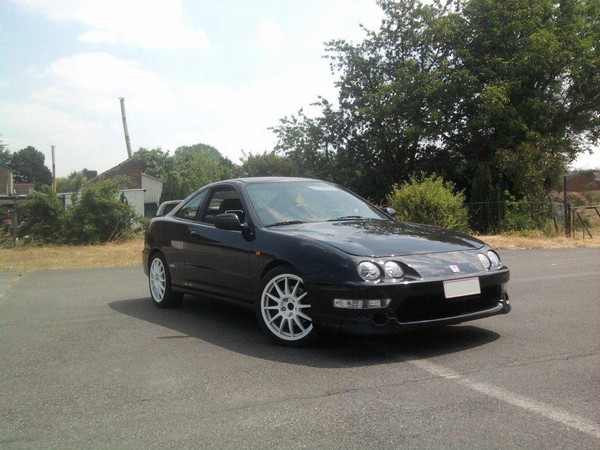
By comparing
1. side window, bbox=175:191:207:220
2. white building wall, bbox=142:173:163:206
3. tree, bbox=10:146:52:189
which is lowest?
side window, bbox=175:191:207:220

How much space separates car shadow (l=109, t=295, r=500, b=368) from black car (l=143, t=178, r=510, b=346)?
221mm

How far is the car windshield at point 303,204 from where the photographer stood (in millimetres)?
5898

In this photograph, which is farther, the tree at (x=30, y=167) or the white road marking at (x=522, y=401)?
the tree at (x=30, y=167)

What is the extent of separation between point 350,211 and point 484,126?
928 inches

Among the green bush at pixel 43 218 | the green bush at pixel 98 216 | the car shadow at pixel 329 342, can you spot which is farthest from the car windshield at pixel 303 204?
the green bush at pixel 43 218

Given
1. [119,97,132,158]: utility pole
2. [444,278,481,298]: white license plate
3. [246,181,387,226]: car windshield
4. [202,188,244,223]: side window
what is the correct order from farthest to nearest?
[119,97,132,158]: utility pole, [202,188,244,223]: side window, [246,181,387,226]: car windshield, [444,278,481,298]: white license plate

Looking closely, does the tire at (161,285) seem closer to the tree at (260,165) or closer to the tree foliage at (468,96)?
the tree foliage at (468,96)

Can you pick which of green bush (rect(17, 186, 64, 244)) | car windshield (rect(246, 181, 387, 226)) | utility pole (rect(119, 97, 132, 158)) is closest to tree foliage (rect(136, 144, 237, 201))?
utility pole (rect(119, 97, 132, 158))

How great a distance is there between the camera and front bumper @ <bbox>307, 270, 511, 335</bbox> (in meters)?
4.58

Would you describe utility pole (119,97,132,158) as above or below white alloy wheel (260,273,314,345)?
above

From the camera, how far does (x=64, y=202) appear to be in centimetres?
1994

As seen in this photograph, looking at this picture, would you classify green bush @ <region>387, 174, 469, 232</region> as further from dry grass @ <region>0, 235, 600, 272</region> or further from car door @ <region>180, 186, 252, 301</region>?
car door @ <region>180, 186, 252, 301</region>

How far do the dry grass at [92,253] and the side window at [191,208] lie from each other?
658 centimetres

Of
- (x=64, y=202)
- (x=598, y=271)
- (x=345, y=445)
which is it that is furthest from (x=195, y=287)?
(x=64, y=202)
